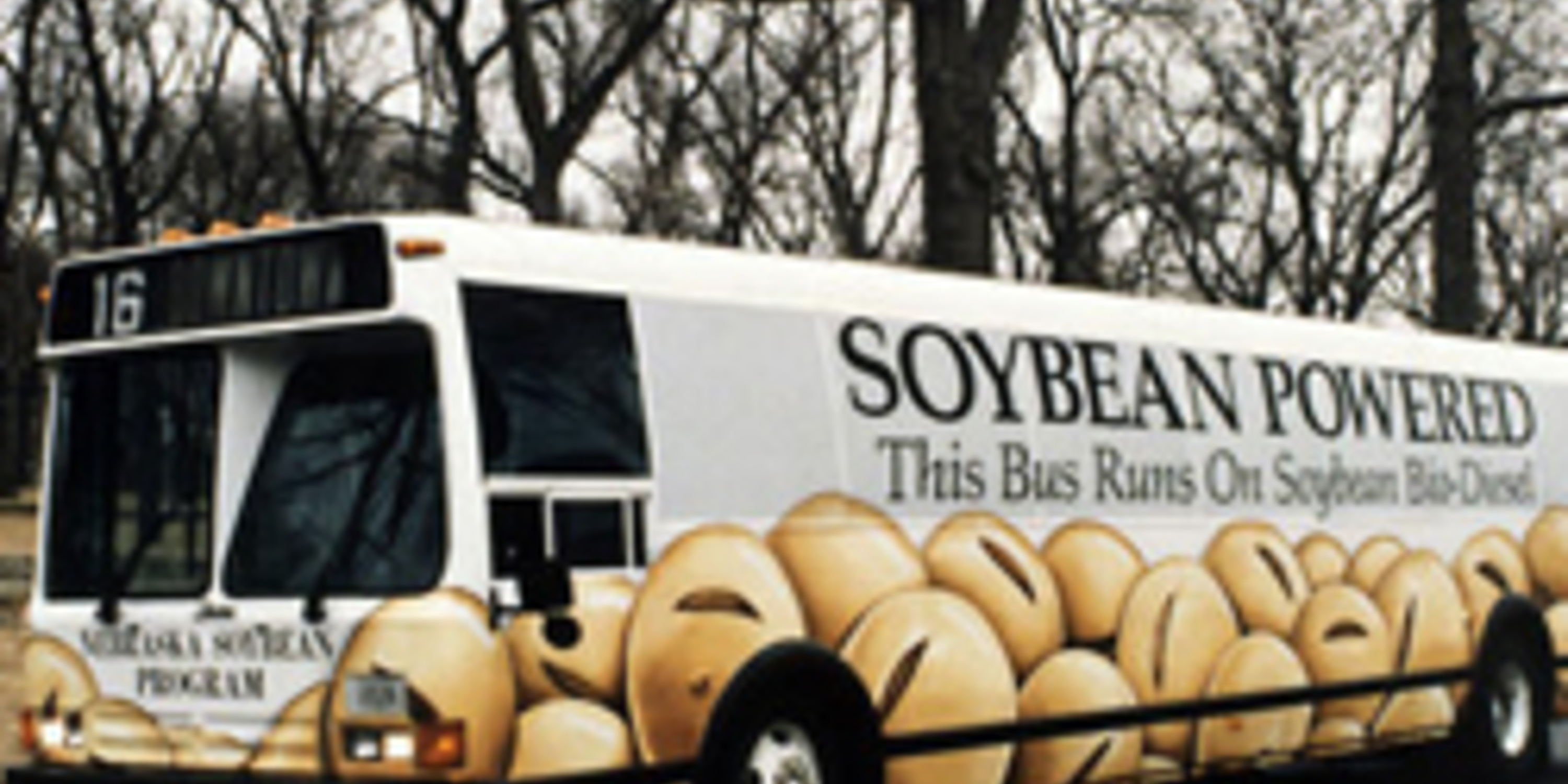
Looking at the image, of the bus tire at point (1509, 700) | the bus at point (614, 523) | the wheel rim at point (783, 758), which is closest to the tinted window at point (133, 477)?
the bus at point (614, 523)

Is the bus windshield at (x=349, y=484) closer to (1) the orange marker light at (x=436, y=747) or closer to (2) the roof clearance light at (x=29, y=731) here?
(1) the orange marker light at (x=436, y=747)

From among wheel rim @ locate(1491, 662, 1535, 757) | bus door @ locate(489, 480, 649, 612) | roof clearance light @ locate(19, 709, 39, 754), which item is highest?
bus door @ locate(489, 480, 649, 612)

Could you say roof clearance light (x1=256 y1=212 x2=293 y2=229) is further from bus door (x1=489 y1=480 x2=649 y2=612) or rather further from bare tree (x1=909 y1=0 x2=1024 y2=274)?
bare tree (x1=909 y1=0 x2=1024 y2=274)

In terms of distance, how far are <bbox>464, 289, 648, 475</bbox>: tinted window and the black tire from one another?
0.97 metres

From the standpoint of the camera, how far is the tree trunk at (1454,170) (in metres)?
25.8

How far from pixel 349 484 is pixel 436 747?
39.5 inches

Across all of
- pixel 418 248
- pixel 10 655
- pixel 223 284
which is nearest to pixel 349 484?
pixel 418 248

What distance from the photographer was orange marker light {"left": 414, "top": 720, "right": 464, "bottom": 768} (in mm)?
7680

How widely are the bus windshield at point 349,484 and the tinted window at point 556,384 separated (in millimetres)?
207

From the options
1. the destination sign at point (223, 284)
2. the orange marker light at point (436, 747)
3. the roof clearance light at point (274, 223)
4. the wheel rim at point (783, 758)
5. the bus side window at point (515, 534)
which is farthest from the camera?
the wheel rim at point (783, 758)

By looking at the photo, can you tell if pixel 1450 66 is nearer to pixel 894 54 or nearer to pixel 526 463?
pixel 894 54

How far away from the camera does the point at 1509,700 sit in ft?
47.4

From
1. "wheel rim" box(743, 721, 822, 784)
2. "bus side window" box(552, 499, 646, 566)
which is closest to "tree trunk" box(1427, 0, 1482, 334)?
"wheel rim" box(743, 721, 822, 784)

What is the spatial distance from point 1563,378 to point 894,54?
2542 cm
